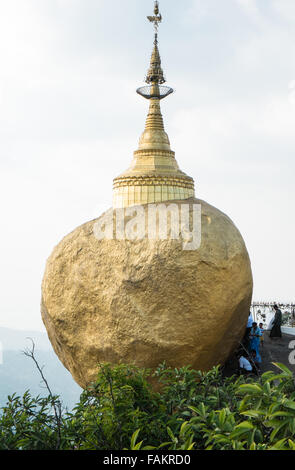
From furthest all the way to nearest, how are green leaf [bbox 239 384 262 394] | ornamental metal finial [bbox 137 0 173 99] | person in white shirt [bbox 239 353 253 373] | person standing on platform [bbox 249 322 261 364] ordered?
ornamental metal finial [bbox 137 0 173 99] < person standing on platform [bbox 249 322 261 364] < person in white shirt [bbox 239 353 253 373] < green leaf [bbox 239 384 262 394]

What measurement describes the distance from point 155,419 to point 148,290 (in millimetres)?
3941

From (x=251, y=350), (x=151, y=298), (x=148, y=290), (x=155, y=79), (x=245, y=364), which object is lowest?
(x=245, y=364)

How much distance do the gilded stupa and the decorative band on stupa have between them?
0.03m

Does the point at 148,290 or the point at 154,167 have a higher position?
the point at 154,167

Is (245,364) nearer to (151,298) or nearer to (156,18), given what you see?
(151,298)

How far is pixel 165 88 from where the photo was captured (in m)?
11.7

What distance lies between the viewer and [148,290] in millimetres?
8578

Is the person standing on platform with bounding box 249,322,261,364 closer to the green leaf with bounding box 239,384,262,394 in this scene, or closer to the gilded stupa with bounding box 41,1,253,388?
the gilded stupa with bounding box 41,1,253,388

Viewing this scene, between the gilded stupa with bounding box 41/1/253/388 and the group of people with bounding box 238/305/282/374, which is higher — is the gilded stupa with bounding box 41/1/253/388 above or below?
above

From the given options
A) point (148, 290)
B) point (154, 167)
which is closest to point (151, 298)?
point (148, 290)

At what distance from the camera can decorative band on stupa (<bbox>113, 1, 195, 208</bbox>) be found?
10.1 metres

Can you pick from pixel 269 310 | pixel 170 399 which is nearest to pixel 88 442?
pixel 170 399

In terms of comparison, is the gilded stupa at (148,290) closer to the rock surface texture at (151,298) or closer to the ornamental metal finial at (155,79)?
the rock surface texture at (151,298)

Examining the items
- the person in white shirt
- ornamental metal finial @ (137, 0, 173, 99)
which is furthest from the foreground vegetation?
ornamental metal finial @ (137, 0, 173, 99)
